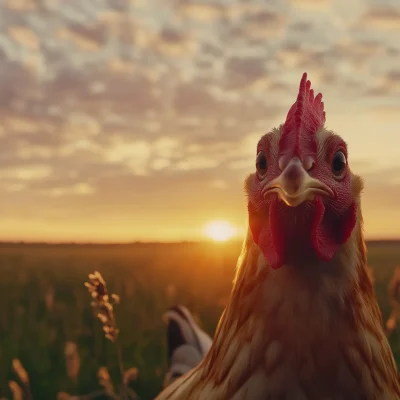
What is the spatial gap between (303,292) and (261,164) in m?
0.47

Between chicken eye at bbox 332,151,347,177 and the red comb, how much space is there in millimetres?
118

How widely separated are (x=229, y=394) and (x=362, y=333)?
0.49m

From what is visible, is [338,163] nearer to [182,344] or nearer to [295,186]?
[295,186]

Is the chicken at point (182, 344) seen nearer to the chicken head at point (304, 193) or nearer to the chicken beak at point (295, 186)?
the chicken head at point (304, 193)

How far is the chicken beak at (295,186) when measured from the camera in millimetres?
1562

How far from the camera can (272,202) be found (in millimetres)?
1758

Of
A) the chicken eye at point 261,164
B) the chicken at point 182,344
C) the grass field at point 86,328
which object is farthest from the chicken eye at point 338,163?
the grass field at point 86,328

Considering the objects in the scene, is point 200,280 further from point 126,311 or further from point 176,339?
point 176,339

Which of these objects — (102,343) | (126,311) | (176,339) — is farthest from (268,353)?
(126,311)

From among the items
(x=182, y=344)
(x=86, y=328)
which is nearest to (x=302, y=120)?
(x=182, y=344)

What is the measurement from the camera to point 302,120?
1.87 meters

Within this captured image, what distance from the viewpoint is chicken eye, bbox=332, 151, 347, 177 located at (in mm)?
1841

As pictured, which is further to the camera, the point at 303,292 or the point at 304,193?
the point at 303,292

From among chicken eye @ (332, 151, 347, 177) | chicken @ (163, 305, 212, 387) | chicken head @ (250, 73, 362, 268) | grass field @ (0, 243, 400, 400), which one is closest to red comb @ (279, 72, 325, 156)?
chicken head @ (250, 73, 362, 268)
